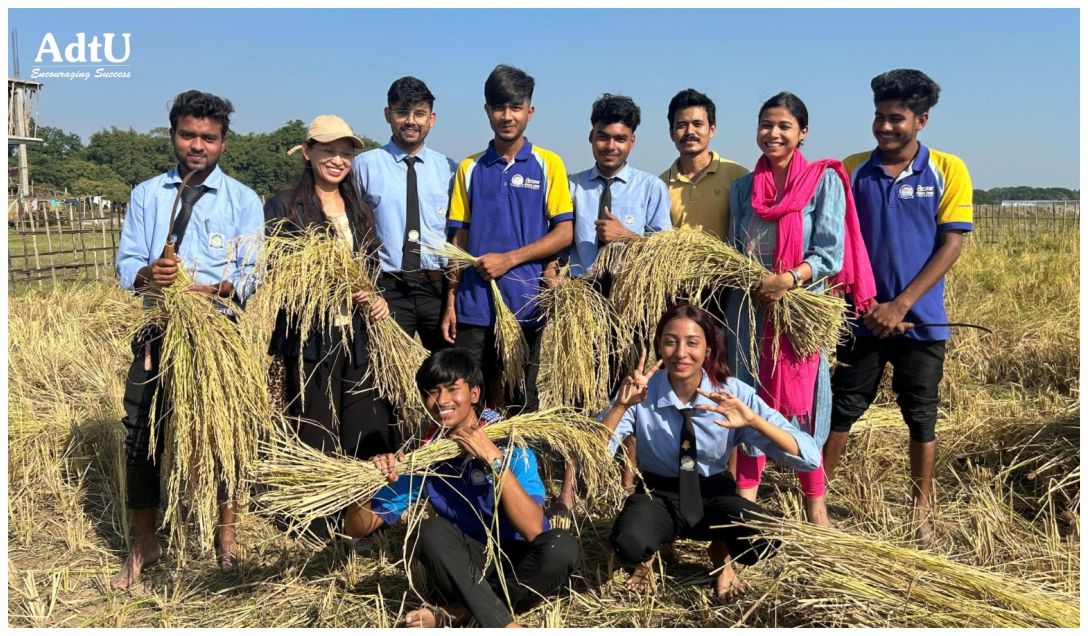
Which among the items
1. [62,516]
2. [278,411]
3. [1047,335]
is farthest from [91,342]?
[1047,335]

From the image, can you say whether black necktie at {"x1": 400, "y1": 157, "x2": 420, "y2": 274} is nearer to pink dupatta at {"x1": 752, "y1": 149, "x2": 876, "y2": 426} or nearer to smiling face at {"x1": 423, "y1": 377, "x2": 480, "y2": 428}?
smiling face at {"x1": 423, "y1": 377, "x2": 480, "y2": 428}

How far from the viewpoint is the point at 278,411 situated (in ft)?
11.0

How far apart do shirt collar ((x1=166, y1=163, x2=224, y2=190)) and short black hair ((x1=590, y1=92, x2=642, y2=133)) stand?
5.13 feet

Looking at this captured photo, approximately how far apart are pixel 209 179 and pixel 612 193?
5.36 ft

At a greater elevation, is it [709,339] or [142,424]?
[709,339]

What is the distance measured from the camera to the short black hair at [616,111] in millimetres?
3494

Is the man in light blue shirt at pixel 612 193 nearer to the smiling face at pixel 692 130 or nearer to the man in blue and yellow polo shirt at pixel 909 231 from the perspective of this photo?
the smiling face at pixel 692 130

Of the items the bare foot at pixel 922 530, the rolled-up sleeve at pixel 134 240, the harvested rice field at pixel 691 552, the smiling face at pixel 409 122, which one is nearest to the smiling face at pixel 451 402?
the harvested rice field at pixel 691 552

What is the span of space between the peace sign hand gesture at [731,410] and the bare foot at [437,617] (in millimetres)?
1057

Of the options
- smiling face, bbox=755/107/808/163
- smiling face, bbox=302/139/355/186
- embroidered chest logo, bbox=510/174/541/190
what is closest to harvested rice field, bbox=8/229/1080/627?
smiling face, bbox=302/139/355/186

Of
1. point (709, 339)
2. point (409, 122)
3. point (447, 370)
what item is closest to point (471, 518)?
point (447, 370)

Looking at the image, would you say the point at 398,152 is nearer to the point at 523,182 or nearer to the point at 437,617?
the point at 523,182

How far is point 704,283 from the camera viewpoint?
10.4ft

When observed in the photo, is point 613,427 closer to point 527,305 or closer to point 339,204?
point 527,305
